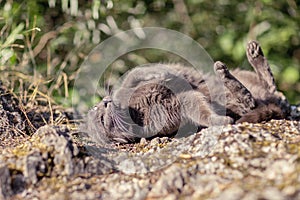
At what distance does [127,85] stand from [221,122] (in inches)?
23.2

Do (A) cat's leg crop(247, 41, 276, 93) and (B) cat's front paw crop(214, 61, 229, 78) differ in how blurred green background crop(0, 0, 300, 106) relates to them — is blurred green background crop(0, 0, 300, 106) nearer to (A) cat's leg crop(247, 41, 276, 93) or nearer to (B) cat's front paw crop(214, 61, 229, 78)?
(A) cat's leg crop(247, 41, 276, 93)

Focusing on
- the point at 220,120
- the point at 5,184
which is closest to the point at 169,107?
the point at 220,120

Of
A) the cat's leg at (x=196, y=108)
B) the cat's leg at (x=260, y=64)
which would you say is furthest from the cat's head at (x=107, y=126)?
the cat's leg at (x=260, y=64)

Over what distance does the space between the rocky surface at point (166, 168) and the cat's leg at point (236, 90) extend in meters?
0.40

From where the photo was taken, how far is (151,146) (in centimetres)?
236

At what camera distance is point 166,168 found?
1.84 metres

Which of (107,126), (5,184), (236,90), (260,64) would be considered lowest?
(5,184)

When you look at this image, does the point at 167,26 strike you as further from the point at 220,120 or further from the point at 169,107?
the point at 220,120

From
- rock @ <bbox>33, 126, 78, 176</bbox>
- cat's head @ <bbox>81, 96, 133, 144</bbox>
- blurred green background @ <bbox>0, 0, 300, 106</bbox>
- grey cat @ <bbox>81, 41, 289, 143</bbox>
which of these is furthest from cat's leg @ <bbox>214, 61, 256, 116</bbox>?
blurred green background @ <bbox>0, 0, 300, 106</bbox>

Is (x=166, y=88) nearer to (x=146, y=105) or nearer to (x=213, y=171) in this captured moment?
(x=146, y=105)

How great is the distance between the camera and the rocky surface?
160 centimetres

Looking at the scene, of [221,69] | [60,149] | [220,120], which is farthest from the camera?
[220,120]

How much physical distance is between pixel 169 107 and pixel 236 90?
377 millimetres

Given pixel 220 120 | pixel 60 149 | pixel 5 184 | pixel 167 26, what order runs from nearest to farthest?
pixel 5 184
pixel 60 149
pixel 220 120
pixel 167 26
